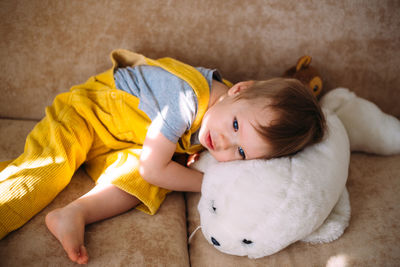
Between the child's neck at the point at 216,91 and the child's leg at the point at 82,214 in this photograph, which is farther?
the child's neck at the point at 216,91

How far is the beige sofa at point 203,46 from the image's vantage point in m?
1.07

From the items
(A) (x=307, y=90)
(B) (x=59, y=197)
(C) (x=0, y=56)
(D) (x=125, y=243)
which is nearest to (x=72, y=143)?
(B) (x=59, y=197)

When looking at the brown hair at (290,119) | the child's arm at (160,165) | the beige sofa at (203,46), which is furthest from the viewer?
the beige sofa at (203,46)

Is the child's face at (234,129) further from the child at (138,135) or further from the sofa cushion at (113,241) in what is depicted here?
the sofa cushion at (113,241)

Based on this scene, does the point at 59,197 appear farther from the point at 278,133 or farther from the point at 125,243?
the point at 278,133

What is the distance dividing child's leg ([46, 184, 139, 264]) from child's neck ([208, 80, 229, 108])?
432mm

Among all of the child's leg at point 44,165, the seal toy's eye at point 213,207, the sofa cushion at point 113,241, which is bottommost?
the sofa cushion at point 113,241

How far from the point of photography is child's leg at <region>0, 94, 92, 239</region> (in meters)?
0.77

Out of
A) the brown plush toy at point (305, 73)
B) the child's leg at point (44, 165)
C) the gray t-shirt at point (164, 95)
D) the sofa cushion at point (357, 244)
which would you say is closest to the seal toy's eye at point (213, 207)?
the sofa cushion at point (357, 244)

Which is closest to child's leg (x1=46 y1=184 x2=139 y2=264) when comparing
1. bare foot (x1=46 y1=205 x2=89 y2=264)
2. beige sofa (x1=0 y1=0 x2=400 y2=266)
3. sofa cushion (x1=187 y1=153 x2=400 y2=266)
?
bare foot (x1=46 y1=205 x2=89 y2=264)

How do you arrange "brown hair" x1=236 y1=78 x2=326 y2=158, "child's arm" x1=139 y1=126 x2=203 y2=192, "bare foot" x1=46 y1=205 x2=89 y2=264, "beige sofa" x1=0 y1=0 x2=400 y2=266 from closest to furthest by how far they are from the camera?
"bare foot" x1=46 y1=205 x2=89 y2=264 → "brown hair" x1=236 y1=78 x2=326 y2=158 → "child's arm" x1=139 y1=126 x2=203 y2=192 → "beige sofa" x1=0 y1=0 x2=400 y2=266

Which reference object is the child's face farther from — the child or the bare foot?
the bare foot

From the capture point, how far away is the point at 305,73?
1.12 m

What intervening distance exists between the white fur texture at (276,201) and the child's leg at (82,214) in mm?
261
